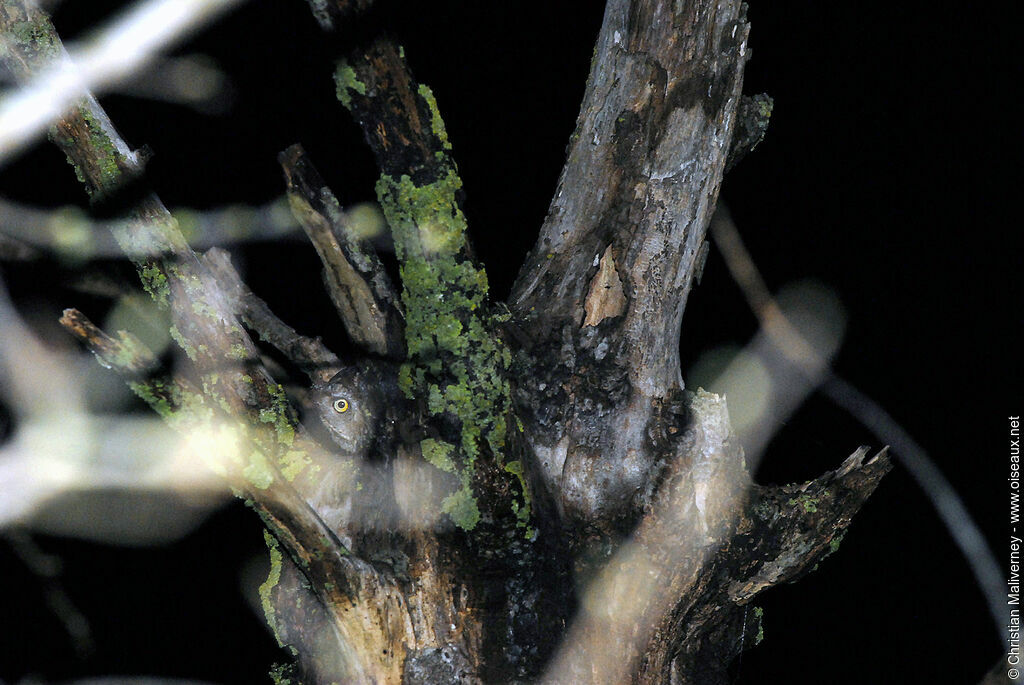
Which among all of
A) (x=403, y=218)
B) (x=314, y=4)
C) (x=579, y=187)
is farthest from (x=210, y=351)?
(x=579, y=187)

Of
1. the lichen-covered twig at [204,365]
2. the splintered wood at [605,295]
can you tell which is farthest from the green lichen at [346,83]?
the splintered wood at [605,295]

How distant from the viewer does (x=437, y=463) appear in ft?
3.91

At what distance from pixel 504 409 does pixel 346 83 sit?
56cm

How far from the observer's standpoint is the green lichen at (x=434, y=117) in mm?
1070

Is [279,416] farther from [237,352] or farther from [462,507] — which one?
[462,507]

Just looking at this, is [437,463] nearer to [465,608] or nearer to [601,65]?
[465,608]

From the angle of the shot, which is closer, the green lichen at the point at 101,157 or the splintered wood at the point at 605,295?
the green lichen at the point at 101,157

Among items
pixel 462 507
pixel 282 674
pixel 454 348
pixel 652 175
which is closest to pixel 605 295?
pixel 652 175

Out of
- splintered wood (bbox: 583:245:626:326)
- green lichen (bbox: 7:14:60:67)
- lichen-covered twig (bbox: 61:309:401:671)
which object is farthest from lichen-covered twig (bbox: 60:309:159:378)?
splintered wood (bbox: 583:245:626:326)

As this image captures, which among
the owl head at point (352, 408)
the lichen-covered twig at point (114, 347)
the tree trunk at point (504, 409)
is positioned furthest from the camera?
the owl head at point (352, 408)

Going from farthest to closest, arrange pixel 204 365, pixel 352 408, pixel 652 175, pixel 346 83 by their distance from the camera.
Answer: pixel 652 175, pixel 352 408, pixel 204 365, pixel 346 83

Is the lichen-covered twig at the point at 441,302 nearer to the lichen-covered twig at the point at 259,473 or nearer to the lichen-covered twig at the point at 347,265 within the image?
the lichen-covered twig at the point at 347,265

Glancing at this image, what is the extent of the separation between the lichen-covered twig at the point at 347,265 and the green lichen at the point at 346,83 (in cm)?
11

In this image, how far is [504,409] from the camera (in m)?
1.21
